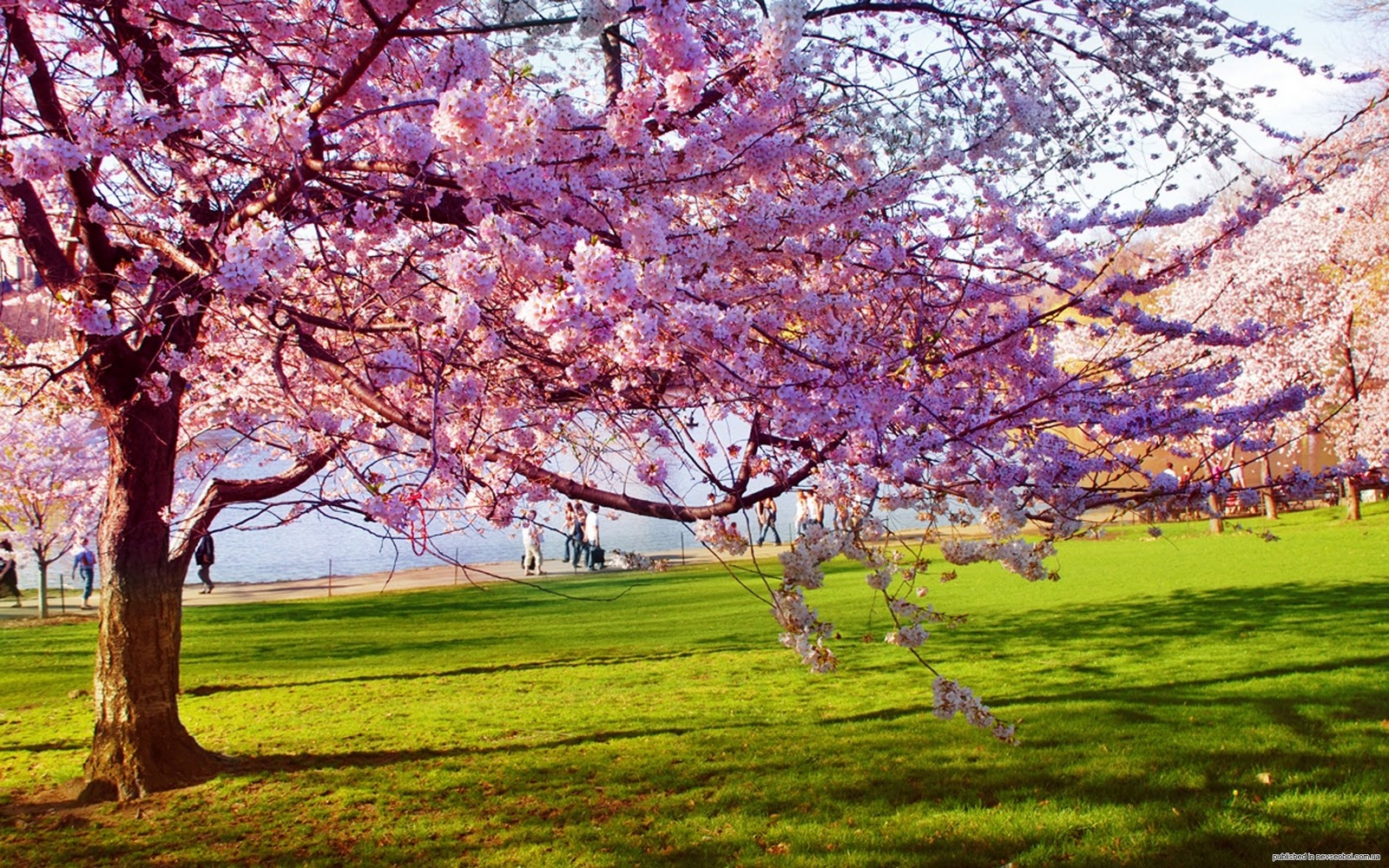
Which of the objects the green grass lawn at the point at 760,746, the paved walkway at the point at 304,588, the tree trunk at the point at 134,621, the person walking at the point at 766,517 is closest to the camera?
the green grass lawn at the point at 760,746

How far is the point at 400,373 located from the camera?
13.9 ft

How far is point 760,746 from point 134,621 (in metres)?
4.42

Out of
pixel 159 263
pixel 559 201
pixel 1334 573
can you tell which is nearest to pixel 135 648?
pixel 159 263

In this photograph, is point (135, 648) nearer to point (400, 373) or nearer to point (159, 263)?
point (159, 263)

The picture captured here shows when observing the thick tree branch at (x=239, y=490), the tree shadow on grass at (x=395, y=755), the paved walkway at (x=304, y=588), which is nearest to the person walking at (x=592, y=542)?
the paved walkway at (x=304, y=588)

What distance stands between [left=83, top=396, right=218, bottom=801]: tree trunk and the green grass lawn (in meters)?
0.31

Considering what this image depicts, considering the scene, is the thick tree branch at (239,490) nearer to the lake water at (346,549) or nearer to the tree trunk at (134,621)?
the tree trunk at (134,621)

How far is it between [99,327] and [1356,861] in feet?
20.3

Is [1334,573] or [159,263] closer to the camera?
[159,263]

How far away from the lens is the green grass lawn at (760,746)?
5.33m

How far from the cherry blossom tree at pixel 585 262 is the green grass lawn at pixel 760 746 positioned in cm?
123

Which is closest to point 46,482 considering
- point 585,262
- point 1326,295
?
point 585,262

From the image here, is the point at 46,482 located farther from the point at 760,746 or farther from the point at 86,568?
the point at 760,746

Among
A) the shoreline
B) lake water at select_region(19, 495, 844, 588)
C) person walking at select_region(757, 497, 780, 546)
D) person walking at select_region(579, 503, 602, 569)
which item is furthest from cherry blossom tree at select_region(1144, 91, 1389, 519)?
lake water at select_region(19, 495, 844, 588)
